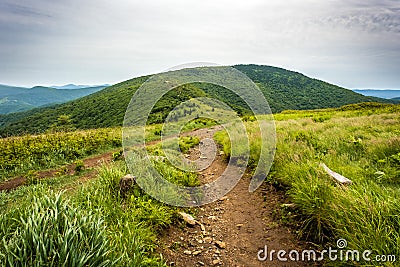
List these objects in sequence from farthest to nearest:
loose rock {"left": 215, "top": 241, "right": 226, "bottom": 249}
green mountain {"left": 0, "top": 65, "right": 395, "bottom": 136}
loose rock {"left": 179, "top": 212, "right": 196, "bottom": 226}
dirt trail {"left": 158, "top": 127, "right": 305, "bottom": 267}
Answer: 1. green mountain {"left": 0, "top": 65, "right": 395, "bottom": 136}
2. loose rock {"left": 179, "top": 212, "right": 196, "bottom": 226}
3. loose rock {"left": 215, "top": 241, "right": 226, "bottom": 249}
4. dirt trail {"left": 158, "top": 127, "right": 305, "bottom": 267}

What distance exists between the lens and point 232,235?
5078 millimetres

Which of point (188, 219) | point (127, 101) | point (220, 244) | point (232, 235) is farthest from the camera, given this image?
point (127, 101)

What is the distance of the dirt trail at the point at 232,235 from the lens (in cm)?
433

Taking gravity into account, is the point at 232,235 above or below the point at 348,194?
below

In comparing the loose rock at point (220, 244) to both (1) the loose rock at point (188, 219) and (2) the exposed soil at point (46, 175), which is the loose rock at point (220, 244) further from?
(2) the exposed soil at point (46, 175)

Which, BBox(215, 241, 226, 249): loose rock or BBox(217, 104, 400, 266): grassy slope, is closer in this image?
BBox(217, 104, 400, 266): grassy slope

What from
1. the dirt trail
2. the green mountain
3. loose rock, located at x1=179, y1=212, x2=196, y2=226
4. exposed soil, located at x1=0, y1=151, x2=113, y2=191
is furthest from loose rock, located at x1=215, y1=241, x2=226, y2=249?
the green mountain

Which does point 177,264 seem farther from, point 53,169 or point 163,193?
point 53,169

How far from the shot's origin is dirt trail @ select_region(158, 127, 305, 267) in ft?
14.2

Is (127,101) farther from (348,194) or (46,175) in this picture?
(348,194)

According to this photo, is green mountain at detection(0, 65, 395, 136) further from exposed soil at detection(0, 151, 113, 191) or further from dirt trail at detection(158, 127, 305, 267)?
dirt trail at detection(158, 127, 305, 267)

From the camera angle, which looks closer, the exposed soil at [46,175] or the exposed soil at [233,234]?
the exposed soil at [233,234]

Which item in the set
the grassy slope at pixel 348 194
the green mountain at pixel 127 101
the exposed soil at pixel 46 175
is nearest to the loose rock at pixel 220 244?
the grassy slope at pixel 348 194

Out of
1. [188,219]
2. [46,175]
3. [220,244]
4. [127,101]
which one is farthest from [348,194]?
[127,101]
